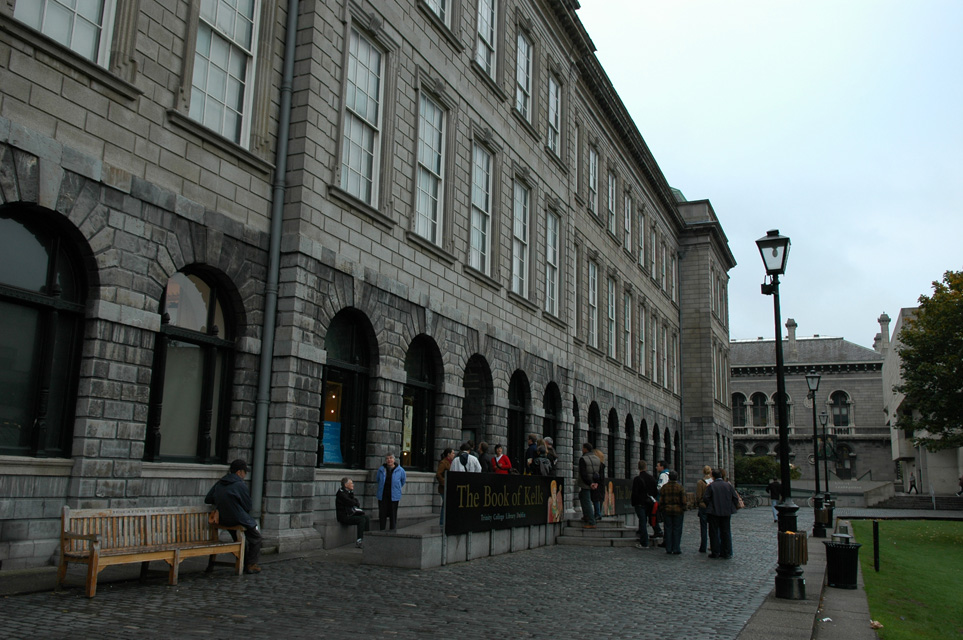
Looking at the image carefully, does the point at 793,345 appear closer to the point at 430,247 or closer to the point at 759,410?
the point at 759,410

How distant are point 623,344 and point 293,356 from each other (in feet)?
81.6

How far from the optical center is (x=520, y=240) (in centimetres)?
2423

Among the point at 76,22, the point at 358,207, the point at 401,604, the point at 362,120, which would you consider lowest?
the point at 401,604

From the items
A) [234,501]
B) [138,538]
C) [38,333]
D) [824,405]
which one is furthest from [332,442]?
[824,405]

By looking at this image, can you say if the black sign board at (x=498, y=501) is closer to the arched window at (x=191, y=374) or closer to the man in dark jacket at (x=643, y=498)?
the man in dark jacket at (x=643, y=498)

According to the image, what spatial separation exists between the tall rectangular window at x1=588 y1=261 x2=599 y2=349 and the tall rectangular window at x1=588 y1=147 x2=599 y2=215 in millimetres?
2388

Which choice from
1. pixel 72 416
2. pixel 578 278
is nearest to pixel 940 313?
pixel 578 278

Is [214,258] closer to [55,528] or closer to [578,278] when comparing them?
[55,528]

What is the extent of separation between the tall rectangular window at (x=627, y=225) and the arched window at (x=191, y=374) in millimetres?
26882

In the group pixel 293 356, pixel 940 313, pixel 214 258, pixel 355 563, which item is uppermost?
pixel 940 313

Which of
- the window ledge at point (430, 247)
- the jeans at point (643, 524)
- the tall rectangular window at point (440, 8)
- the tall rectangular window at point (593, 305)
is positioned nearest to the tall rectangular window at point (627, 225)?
the tall rectangular window at point (593, 305)

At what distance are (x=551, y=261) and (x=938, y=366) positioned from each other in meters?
16.4

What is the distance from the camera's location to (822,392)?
9069 centimetres

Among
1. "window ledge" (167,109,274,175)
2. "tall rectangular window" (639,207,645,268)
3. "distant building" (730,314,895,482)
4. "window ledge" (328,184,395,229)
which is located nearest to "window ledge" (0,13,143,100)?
"window ledge" (167,109,274,175)
